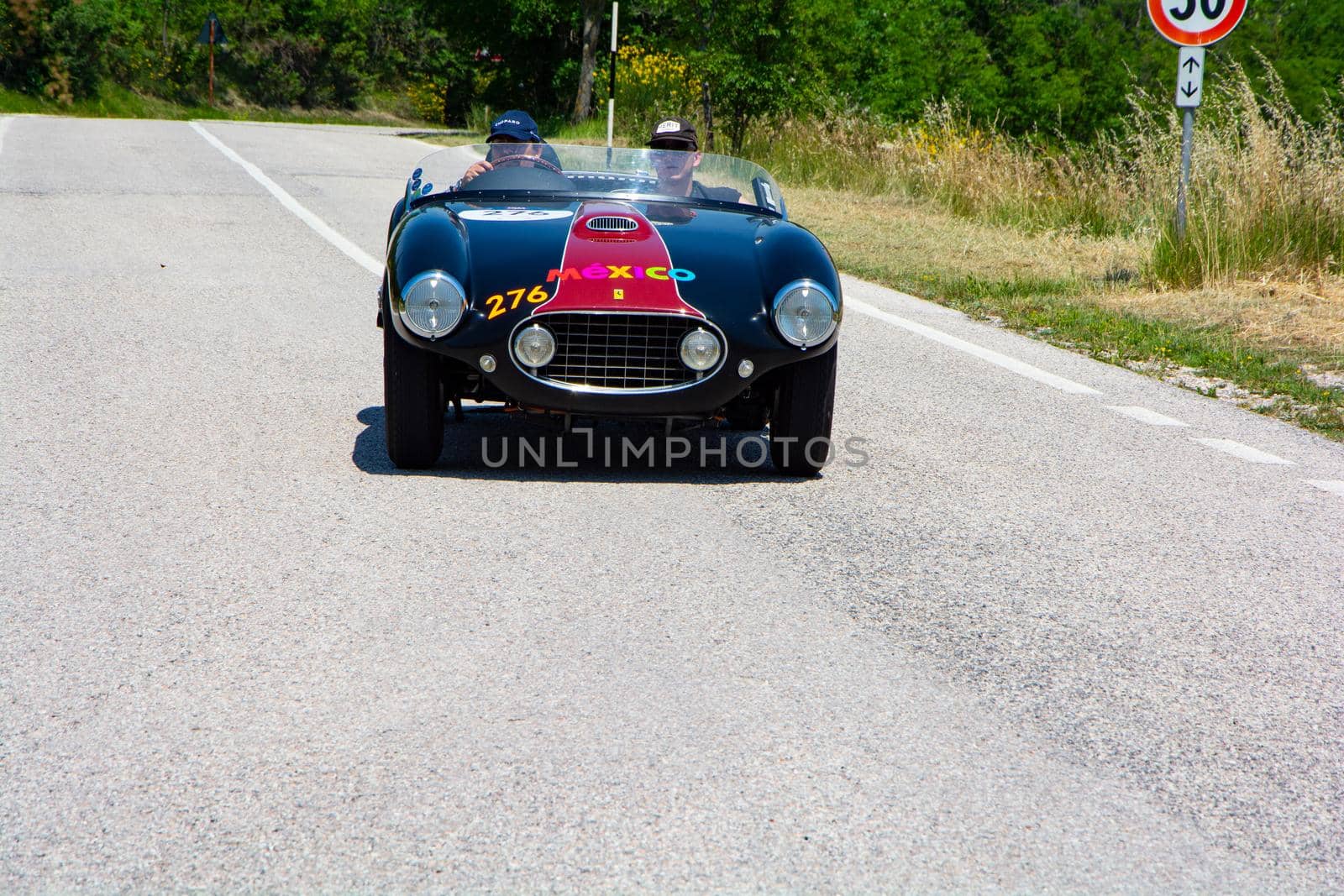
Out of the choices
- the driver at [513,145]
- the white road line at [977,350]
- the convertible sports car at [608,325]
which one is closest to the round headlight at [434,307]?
the convertible sports car at [608,325]

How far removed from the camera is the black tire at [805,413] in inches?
193

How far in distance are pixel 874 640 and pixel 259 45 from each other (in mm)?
57054

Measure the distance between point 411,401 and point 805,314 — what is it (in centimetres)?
133

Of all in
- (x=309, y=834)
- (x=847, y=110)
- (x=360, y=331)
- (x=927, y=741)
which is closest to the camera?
(x=309, y=834)

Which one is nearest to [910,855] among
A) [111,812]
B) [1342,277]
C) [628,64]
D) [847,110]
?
[111,812]

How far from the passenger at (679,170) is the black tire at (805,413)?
4.06 feet

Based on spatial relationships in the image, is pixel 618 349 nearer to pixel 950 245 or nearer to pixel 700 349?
pixel 700 349

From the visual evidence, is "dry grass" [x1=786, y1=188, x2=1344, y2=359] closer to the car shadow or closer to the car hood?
the car shadow

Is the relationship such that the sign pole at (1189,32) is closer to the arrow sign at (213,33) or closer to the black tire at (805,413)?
the black tire at (805,413)

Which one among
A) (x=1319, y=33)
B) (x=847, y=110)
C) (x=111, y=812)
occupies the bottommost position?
(x=111, y=812)

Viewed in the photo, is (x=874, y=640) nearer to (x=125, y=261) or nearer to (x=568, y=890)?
(x=568, y=890)

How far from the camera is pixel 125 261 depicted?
962 centimetres

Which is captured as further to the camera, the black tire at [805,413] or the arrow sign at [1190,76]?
the arrow sign at [1190,76]

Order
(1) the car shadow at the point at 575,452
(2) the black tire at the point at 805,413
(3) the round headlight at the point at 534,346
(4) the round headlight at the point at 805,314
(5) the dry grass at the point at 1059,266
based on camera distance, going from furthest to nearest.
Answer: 1. (5) the dry grass at the point at 1059,266
2. (1) the car shadow at the point at 575,452
3. (2) the black tire at the point at 805,413
4. (4) the round headlight at the point at 805,314
5. (3) the round headlight at the point at 534,346
